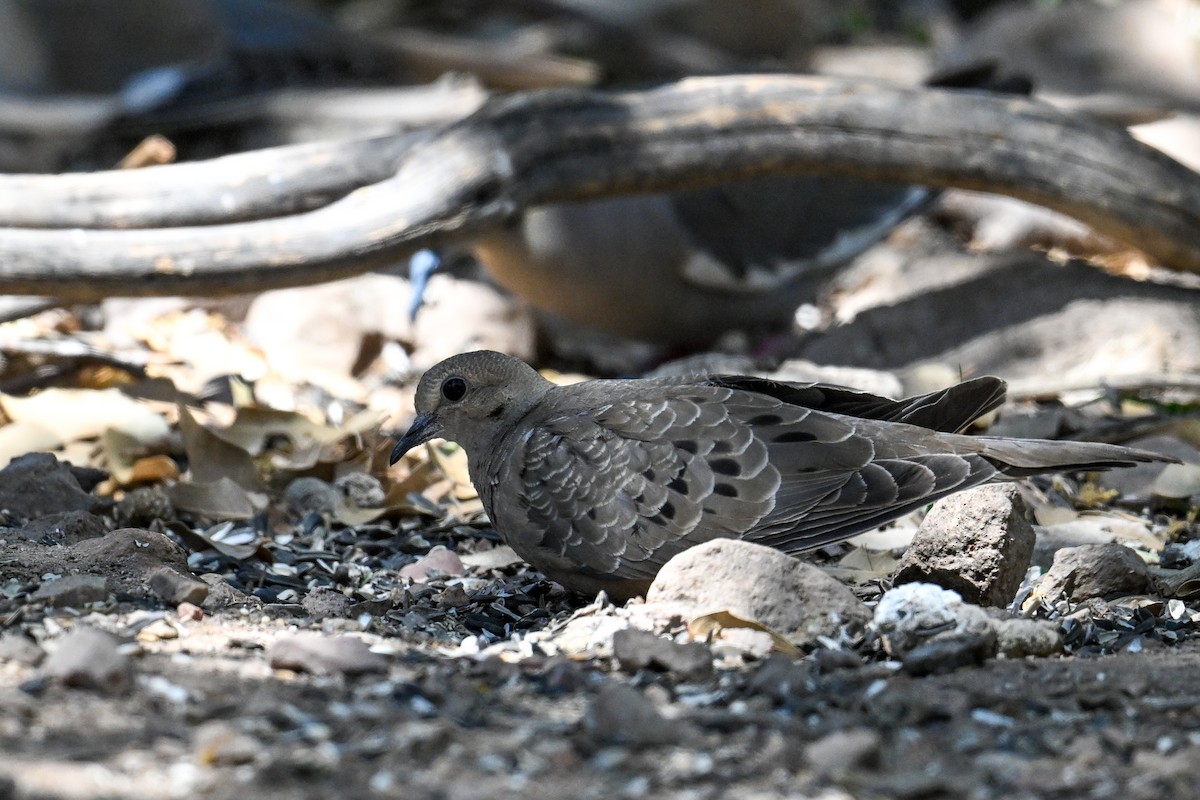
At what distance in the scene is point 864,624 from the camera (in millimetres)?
2994

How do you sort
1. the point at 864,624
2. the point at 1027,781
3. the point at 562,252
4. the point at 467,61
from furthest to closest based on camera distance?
the point at 467,61 → the point at 562,252 → the point at 864,624 → the point at 1027,781

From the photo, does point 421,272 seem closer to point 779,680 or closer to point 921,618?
point 921,618

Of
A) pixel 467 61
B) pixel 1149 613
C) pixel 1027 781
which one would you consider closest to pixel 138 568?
pixel 1027 781

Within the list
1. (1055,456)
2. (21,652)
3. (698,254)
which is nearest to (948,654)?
(1055,456)

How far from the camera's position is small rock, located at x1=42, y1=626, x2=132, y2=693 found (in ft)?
7.80

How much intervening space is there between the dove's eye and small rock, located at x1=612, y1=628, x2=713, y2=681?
1134 millimetres

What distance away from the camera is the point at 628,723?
7.62 ft

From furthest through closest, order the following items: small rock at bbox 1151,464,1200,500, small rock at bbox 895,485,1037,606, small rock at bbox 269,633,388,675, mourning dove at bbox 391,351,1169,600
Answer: small rock at bbox 1151,464,1200,500 → mourning dove at bbox 391,351,1169,600 → small rock at bbox 895,485,1037,606 → small rock at bbox 269,633,388,675

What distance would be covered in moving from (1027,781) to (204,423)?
128 inches

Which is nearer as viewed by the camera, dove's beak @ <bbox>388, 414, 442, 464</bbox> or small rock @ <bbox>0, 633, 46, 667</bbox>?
small rock @ <bbox>0, 633, 46, 667</bbox>

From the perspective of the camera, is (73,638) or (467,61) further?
(467,61)

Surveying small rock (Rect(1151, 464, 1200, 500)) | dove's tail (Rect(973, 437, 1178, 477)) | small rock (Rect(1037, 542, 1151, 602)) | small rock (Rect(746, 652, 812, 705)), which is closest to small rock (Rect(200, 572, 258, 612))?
small rock (Rect(746, 652, 812, 705))

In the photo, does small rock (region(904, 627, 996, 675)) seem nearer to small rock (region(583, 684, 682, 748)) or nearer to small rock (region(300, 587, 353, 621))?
small rock (region(583, 684, 682, 748))

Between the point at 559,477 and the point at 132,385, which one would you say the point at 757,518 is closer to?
the point at 559,477
